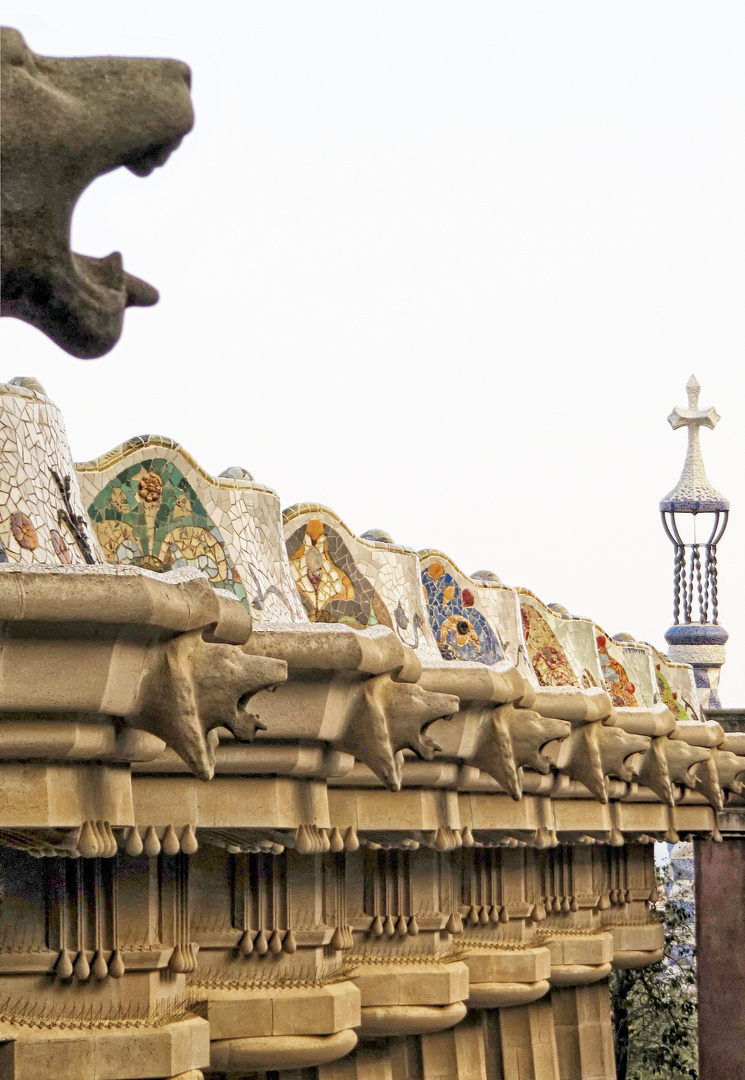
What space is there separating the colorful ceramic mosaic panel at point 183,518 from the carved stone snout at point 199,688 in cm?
237

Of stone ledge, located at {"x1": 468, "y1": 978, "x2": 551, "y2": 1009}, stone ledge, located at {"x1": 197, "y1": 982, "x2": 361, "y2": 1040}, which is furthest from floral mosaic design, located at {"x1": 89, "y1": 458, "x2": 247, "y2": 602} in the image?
stone ledge, located at {"x1": 468, "y1": 978, "x2": 551, "y2": 1009}

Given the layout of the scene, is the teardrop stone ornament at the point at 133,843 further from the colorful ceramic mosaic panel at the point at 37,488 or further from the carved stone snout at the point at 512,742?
the carved stone snout at the point at 512,742

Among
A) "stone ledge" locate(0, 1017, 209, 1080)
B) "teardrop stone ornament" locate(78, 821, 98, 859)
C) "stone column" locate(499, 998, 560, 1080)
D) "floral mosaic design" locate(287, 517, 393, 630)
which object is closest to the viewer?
"teardrop stone ornament" locate(78, 821, 98, 859)

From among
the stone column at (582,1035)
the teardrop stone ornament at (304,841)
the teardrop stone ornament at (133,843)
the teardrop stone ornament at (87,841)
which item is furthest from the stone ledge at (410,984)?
the stone column at (582,1035)

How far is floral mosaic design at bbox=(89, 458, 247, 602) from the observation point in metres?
9.90

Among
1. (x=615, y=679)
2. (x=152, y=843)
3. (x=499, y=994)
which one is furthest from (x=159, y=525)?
(x=615, y=679)

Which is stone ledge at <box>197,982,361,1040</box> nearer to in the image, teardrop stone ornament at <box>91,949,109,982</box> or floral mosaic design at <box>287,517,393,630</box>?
teardrop stone ornament at <box>91,949,109,982</box>

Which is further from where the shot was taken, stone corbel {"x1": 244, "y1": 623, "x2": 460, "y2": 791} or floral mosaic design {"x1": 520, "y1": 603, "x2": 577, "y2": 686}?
floral mosaic design {"x1": 520, "y1": 603, "x2": 577, "y2": 686}

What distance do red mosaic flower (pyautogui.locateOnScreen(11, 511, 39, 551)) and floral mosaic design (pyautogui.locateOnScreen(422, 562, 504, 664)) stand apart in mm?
6057

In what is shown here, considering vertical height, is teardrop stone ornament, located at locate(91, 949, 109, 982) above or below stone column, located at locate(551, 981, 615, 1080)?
below

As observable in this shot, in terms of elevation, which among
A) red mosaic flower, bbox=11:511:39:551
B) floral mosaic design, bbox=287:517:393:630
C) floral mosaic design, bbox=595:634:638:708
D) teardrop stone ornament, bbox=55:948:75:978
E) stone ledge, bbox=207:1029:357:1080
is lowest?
stone ledge, bbox=207:1029:357:1080

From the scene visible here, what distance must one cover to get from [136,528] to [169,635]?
2709mm

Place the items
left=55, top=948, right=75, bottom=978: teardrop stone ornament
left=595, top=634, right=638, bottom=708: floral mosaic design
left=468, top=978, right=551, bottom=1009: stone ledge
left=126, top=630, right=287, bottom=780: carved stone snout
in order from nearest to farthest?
left=126, top=630, right=287, bottom=780: carved stone snout < left=55, top=948, right=75, bottom=978: teardrop stone ornament < left=468, top=978, right=551, bottom=1009: stone ledge < left=595, top=634, right=638, bottom=708: floral mosaic design

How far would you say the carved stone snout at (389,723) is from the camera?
951 centimetres
